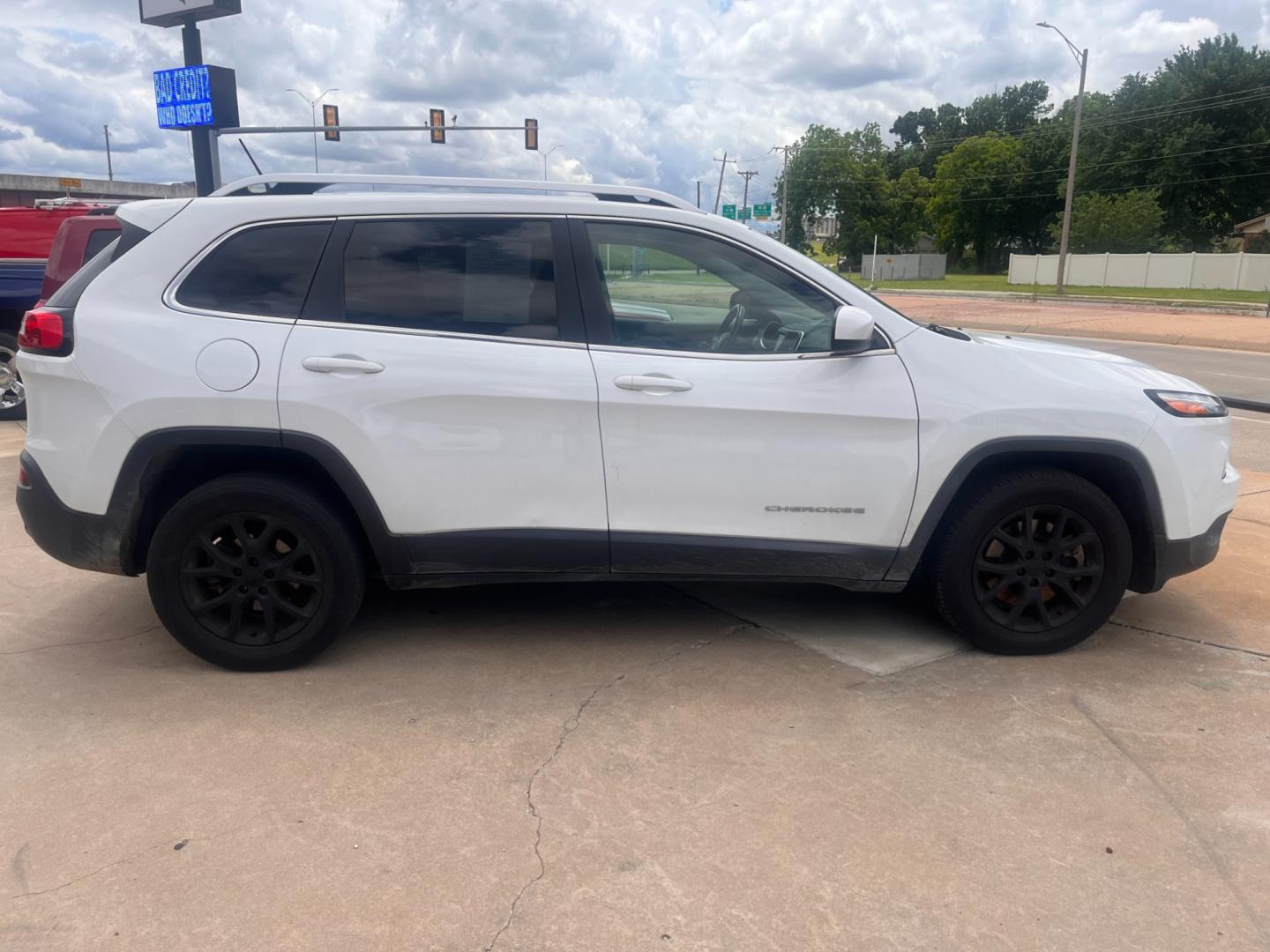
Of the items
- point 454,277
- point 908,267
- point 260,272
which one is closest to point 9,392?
point 260,272

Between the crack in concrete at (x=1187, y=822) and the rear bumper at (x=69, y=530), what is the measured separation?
362 centimetres

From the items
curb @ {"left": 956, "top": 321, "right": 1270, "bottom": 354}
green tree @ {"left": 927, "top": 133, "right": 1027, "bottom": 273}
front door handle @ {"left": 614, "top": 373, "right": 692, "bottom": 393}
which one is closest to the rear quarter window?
front door handle @ {"left": 614, "top": 373, "right": 692, "bottom": 393}

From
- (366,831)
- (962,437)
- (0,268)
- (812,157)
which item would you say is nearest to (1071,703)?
(962,437)

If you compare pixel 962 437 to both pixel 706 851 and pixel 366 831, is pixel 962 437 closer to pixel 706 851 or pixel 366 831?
A: pixel 706 851

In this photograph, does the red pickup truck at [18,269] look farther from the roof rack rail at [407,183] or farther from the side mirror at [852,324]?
the side mirror at [852,324]

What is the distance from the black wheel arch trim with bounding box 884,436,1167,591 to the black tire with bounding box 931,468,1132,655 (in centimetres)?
10

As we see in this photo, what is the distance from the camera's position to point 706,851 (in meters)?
2.73

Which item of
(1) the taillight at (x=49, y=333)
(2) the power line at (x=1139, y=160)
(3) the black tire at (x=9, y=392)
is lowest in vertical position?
(3) the black tire at (x=9, y=392)

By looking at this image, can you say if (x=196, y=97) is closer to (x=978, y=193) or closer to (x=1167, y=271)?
(x=1167, y=271)

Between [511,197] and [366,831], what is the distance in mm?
2345

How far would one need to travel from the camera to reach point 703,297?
388cm

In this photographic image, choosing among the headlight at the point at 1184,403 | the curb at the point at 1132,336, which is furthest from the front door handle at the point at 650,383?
the curb at the point at 1132,336

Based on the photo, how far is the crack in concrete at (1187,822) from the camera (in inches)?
98.0

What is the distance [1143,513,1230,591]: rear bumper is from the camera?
3926 millimetres
